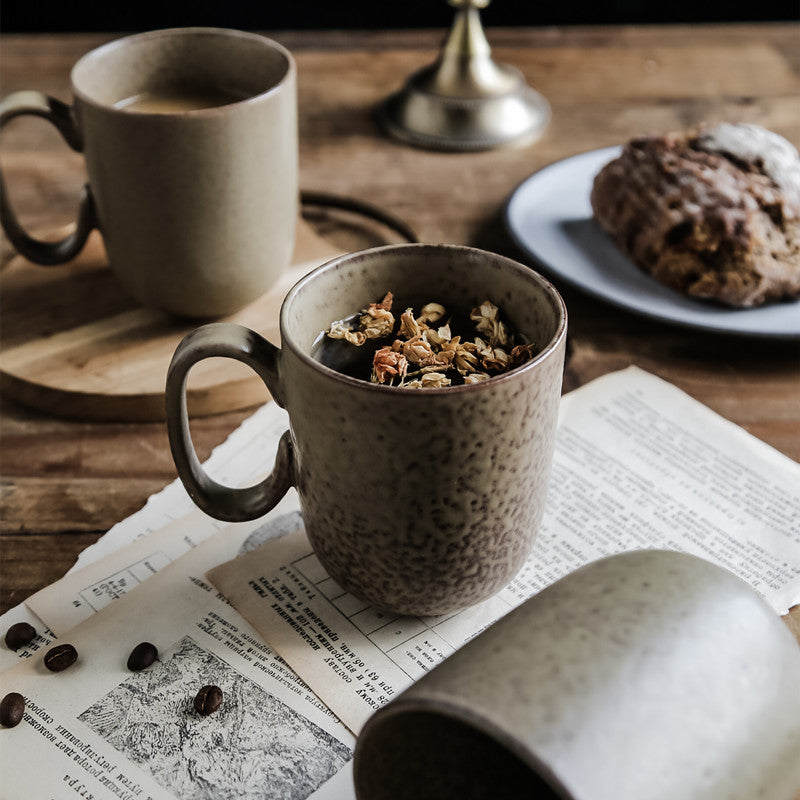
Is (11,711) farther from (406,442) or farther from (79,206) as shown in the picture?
(79,206)

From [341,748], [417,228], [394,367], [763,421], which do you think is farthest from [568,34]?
[341,748]

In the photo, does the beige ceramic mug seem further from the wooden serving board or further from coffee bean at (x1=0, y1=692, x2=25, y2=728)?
coffee bean at (x1=0, y1=692, x2=25, y2=728)

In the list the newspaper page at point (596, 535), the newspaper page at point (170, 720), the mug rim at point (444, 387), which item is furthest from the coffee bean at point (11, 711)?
the mug rim at point (444, 387)

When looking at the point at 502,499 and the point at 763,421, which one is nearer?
the point at 502,499

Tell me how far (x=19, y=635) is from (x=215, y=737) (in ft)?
0.48

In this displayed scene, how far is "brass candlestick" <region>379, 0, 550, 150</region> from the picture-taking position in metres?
1.15

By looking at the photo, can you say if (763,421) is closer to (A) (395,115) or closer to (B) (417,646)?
(B) (417,646)

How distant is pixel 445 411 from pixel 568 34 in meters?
1.15

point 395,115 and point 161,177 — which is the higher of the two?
point 161,177

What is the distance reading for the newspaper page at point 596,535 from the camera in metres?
0.56

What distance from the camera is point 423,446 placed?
47 centimetres

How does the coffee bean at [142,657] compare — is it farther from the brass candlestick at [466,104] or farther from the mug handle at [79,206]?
the brass candlestick at [466,104]

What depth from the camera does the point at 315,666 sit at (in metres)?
0.55

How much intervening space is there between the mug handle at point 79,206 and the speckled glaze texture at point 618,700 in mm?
606
